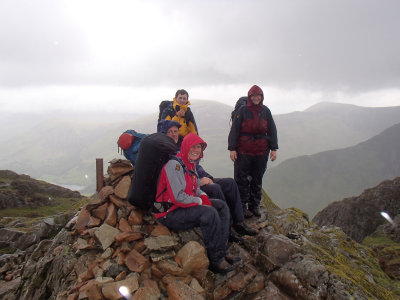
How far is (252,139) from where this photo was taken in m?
9.37

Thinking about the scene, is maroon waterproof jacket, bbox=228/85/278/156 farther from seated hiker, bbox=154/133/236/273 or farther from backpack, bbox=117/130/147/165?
backpack, bbox=117/130/147/165

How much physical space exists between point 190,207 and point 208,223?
61 centimetres

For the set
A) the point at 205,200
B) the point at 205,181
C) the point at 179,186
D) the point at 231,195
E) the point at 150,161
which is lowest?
the point at 231,195

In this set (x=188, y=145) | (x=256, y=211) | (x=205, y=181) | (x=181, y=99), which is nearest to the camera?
(x=188, y=145)

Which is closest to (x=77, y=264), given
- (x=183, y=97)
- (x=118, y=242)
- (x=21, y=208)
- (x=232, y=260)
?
(x=118, y=242)

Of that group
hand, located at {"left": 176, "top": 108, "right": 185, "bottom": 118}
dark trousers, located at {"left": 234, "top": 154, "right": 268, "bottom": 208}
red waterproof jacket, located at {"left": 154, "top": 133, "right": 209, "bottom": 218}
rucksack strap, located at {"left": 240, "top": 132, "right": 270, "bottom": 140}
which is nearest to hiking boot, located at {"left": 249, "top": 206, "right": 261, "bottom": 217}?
dark trousers, located at {"left": 234, "top": 154, "right": 268, "bottom": 208}

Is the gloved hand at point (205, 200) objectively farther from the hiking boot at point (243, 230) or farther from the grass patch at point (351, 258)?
the grass patch at point (351, 258)

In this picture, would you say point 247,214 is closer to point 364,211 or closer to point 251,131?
point 251,131

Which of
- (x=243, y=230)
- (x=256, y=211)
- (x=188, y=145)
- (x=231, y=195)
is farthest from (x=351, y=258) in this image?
(x=188, y=145)

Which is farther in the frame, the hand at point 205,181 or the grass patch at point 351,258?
the grass patch at point 351,258

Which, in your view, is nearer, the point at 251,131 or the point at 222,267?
the point at 222,267

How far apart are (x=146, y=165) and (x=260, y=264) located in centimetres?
417

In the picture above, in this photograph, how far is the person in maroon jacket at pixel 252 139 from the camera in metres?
9.30

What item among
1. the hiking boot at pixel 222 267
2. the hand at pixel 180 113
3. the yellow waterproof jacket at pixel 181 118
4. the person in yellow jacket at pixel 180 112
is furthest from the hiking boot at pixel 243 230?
the hand at pixel 180 113
